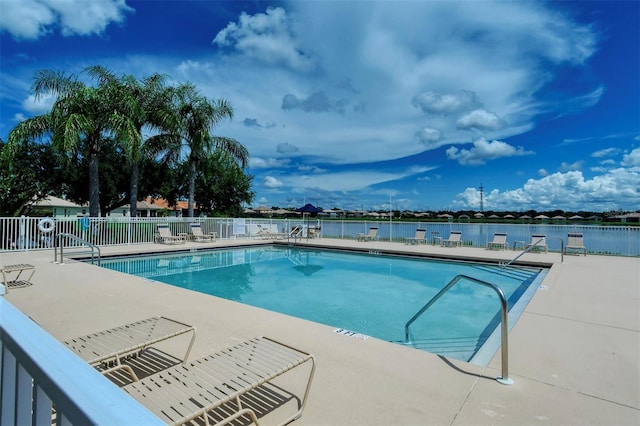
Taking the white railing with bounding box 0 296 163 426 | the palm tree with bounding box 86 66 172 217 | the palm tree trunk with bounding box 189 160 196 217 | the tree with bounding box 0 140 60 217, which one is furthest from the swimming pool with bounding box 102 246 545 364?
the tree with bounding box 0 140 60 217

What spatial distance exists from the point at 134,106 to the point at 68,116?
97.2 inches

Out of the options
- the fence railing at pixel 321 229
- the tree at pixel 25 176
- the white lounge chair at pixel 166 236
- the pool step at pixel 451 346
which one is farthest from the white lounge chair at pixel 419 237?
the tree at pixel 25 176

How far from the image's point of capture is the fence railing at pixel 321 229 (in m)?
11.3

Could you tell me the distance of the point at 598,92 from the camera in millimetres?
19688

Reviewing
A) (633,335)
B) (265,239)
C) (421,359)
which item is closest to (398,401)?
(421,359)

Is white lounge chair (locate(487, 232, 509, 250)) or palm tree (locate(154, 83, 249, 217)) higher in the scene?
palm tree (locate(154, 83, 249, 217))

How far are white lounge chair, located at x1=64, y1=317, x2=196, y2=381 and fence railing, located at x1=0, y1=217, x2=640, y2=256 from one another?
352 inches

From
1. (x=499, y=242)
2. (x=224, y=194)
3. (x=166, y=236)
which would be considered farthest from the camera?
(x=224, y=194)

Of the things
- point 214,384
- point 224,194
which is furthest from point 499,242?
point 224,194

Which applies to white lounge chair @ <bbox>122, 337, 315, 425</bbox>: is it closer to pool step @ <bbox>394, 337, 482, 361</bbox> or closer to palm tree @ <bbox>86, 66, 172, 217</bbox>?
pool step @ <bbox>394, 337, 482, 361</bbox>

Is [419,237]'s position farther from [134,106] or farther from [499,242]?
[134,106]

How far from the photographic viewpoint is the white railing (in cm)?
67

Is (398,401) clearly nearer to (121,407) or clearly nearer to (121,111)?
(121,407)

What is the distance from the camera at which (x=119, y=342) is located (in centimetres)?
284
